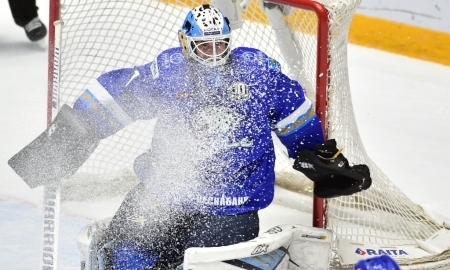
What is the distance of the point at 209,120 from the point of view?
335 centimetres

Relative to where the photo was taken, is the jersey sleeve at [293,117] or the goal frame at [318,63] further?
the goal frame at [318,63]

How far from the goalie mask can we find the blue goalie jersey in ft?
0.14

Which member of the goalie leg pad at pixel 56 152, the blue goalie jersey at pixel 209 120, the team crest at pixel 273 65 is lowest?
the goalie leg pad at pixel 56 152

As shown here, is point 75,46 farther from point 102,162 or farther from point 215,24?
point 215,24

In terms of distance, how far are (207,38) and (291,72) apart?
0.67 meters

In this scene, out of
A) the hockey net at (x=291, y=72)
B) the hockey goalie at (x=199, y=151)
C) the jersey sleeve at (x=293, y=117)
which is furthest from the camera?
the hockey net at (x=291, y=72)

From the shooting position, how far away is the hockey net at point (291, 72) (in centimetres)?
369

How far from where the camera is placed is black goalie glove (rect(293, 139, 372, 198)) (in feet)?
11.1

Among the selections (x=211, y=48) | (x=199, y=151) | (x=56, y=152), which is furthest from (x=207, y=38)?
(x=56, y=152)

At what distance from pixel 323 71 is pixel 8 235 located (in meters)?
1.22

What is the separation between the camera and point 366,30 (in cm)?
607

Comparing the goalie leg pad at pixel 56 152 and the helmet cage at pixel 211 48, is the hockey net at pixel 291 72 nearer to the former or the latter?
the goalie leg pad at pixel 56 152

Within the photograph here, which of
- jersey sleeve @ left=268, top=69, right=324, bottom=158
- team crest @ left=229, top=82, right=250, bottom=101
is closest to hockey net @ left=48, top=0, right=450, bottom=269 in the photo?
jersey sleeve @ left=268, top=69, right=324, bottom=158

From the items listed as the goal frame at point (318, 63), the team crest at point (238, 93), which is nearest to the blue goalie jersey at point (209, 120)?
the team crest at point (238, 93)
